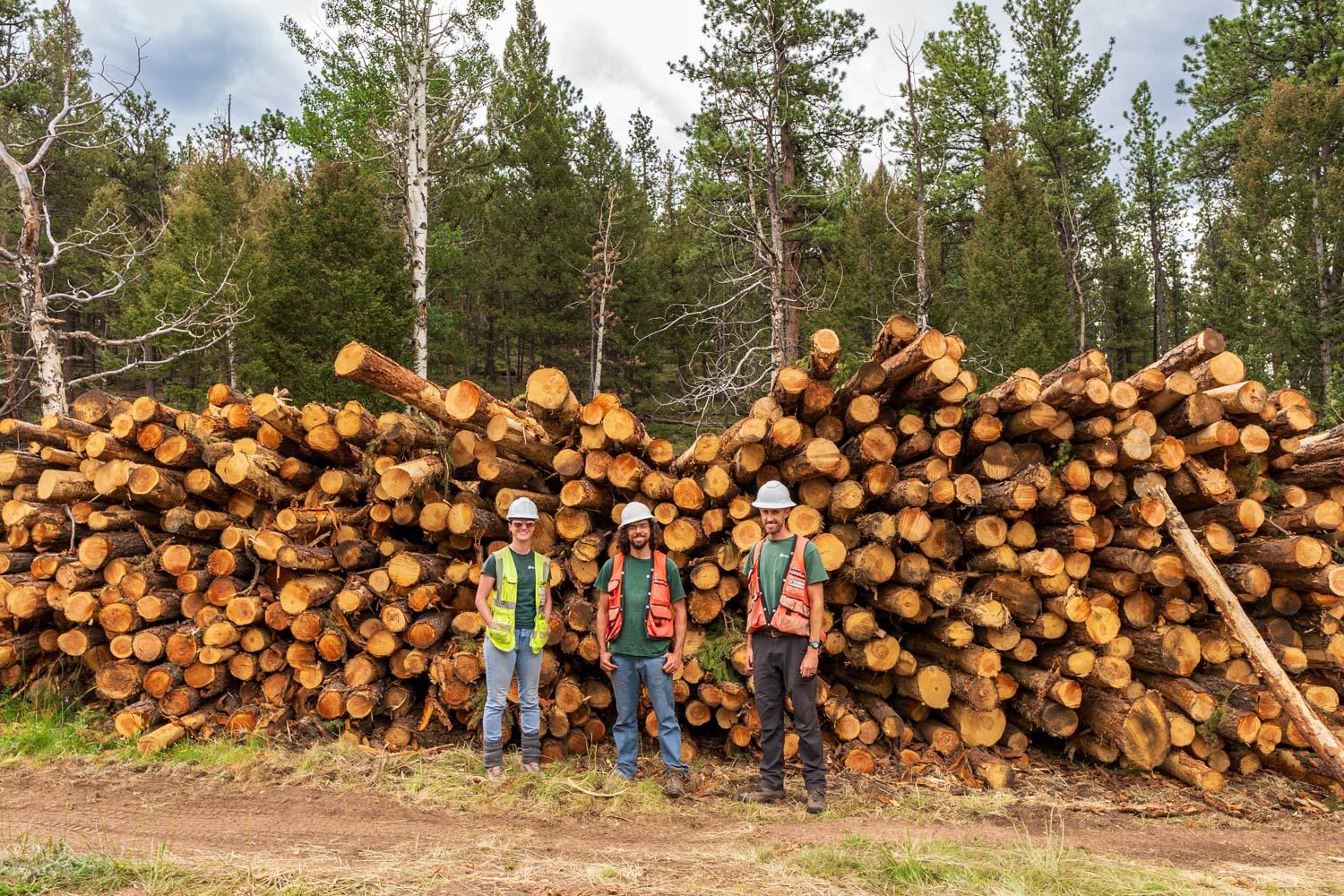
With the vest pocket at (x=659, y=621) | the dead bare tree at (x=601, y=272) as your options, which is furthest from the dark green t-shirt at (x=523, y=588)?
the dead bare tree at (x=601, y=272)

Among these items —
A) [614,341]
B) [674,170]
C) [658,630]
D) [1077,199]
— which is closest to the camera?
[658,630]

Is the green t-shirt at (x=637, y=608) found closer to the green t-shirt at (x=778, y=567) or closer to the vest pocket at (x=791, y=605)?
the green t-shirt at (x=778, y=567)

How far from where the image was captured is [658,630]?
A: 5.11 m

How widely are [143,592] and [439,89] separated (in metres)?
17.6

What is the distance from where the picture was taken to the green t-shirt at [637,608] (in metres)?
5.14

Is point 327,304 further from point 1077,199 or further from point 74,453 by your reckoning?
point 1077,199

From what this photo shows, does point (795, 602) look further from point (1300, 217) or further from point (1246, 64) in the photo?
point (1246, 64)

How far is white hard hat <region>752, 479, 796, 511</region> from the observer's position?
4832mm

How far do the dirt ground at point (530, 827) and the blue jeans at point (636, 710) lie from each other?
355mm

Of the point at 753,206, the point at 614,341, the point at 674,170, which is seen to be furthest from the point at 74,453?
the point at 674,170

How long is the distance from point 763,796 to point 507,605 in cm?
207

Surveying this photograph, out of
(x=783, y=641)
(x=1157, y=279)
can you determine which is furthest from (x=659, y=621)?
(x=1157, y=279)

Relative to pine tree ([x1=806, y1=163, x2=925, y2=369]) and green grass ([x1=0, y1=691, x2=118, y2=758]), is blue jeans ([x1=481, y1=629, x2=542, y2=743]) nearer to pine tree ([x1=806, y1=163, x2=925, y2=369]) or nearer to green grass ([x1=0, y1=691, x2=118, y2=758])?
green grass ([x1=0, y1=691, x2=118, y2=758])

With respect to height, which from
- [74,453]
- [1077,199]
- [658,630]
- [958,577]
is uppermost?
[1077,199]
